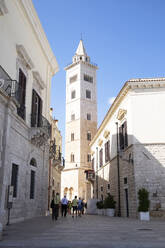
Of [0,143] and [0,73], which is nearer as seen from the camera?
[0,143]

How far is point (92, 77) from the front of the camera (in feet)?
169

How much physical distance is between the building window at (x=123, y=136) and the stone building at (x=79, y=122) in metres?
22.2

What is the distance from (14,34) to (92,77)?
38.4 metres

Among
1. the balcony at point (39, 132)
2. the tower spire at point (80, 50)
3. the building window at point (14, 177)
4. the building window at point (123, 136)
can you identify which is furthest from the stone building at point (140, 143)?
the tower spire at point (80, 50)

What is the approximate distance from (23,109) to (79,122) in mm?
31836

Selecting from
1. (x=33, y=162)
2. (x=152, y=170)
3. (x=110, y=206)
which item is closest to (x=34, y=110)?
(x=33, y=162)

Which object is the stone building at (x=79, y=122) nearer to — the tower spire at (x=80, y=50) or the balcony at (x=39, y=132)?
the tower spire at (x=80, y=50)

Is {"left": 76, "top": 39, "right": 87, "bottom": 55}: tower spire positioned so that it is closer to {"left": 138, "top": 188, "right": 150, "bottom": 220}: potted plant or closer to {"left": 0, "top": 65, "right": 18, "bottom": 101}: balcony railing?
{"left": 138, "top": 188, "right": 150, "bottom": 220}: potted plant

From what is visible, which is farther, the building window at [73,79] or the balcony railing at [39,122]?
the building window at [73,79]

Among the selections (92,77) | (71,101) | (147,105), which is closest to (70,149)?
(71,101)

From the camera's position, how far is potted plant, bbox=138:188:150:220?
15.7 m

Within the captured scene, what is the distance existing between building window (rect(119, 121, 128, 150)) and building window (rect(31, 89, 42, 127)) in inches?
243

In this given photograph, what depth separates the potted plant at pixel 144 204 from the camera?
15.7m

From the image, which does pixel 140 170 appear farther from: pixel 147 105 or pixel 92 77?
pixel 92 77
